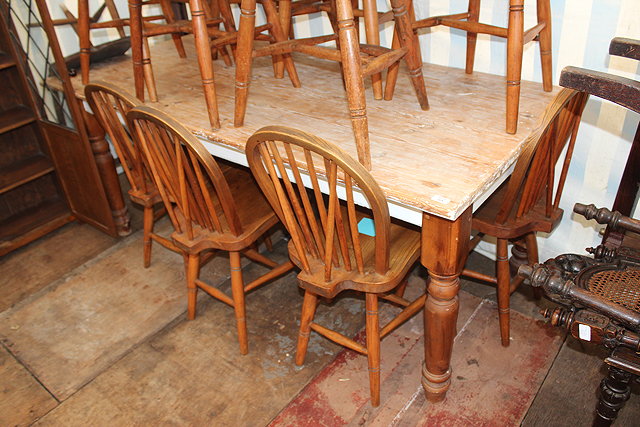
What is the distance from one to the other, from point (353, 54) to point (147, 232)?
1.39 meters

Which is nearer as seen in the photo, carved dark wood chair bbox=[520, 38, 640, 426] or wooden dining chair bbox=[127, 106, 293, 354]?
carved dark wood chair bbox=[520, 38, 640, 426]

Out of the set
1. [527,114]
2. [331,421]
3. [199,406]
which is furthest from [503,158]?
[199,406]

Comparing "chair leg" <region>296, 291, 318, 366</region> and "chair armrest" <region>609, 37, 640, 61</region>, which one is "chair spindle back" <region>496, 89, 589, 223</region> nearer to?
"chair armrest" <region>609, 37, 640, 61</region>

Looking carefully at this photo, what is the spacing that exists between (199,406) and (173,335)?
368 millimetres

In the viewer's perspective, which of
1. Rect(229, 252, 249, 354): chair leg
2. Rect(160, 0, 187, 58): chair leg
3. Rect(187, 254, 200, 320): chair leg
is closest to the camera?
Rect(229, 252, 249, 354): chair leg

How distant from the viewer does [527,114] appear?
1.67 metres

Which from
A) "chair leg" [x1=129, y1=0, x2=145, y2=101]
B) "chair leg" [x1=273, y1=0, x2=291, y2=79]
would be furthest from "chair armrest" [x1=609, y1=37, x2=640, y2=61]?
"chair leg" [x1=129, y1=0, x2=145, y2=101]

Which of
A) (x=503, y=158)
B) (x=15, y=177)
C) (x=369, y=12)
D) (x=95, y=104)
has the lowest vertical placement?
(x=15, y=177)

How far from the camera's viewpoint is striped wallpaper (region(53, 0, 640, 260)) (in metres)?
1.69

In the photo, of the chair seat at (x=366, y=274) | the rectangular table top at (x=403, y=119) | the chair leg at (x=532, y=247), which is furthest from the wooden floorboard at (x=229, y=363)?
the rectangular table top at (x=403, y=119)

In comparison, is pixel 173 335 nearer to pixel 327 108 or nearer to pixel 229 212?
pixel 229 212

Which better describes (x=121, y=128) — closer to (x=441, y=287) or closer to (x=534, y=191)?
(x=441, y=287)

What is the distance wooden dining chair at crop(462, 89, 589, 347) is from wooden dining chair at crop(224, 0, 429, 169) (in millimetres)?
395

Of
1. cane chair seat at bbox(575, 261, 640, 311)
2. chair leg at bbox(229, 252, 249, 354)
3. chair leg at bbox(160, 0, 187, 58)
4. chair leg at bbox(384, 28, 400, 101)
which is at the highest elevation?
chair leg at bbox(160, 0, 187, 58)
